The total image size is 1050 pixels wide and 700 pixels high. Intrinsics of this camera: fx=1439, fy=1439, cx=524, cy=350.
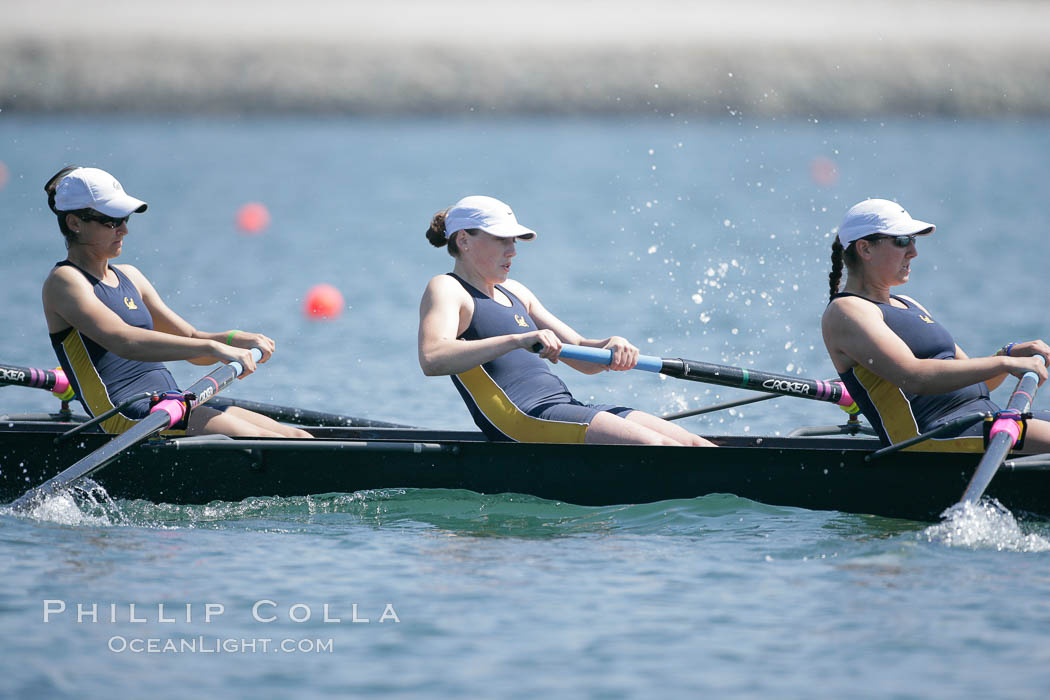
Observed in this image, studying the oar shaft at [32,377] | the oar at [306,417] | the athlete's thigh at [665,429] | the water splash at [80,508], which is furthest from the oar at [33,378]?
the athlete's thigh at [665,429]

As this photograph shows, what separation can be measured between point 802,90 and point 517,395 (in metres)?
53.0

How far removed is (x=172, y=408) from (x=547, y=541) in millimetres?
1946

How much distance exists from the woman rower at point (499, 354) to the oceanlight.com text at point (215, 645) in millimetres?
1785

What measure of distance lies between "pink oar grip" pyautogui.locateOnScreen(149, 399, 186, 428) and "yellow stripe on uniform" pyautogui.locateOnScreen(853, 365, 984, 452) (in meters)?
3.24

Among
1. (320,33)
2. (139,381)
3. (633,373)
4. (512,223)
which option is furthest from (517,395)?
(320,33)

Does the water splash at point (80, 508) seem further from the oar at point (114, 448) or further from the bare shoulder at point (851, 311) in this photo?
the bare shoulder at point (851, 311)

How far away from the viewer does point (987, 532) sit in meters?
6.39

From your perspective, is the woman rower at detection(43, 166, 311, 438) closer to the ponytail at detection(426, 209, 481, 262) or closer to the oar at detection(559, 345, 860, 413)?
the ponytail at detection(426, 209, 481, 262)

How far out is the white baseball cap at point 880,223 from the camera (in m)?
6.56

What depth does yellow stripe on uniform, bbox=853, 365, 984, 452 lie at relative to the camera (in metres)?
6.65

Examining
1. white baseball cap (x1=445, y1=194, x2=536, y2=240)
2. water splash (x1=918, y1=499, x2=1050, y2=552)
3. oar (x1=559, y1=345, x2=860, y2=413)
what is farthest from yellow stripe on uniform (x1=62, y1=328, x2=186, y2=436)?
water splash (x1=918, y1=499, x2=1050, y2=552)

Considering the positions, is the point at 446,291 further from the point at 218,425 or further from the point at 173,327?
the point at 173,327

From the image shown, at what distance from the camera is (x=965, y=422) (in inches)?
254

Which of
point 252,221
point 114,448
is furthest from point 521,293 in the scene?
point 252,221
